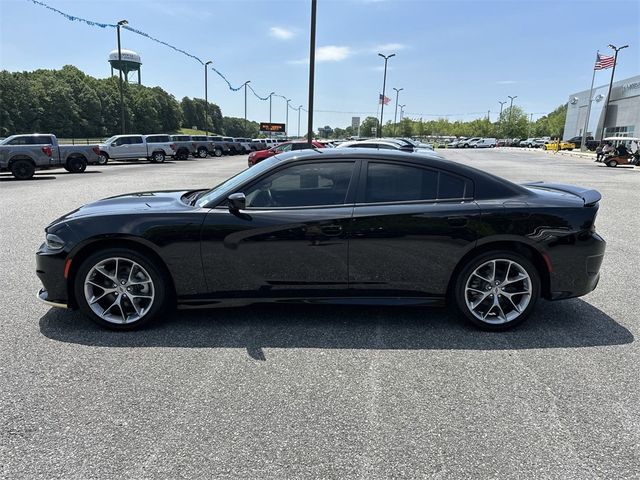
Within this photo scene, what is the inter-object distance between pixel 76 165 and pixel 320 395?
2201cm

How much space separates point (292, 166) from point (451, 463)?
2.60 m

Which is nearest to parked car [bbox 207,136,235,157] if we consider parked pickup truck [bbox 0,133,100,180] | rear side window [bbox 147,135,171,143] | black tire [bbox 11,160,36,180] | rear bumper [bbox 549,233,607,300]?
rear side window [bbox 147,135,171,143]

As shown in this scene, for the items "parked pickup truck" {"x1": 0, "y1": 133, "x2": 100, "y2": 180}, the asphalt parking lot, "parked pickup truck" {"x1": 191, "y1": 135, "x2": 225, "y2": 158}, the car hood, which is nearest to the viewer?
the asphalt parking lot

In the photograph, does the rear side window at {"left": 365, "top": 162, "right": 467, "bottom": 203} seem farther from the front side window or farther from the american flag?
the american flag

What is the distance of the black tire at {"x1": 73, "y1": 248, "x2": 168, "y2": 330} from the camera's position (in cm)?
386

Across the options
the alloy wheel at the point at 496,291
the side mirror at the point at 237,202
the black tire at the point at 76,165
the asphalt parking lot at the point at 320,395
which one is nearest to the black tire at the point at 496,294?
the alloy wheel at the point at 496,291

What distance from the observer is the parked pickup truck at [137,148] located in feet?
97.0

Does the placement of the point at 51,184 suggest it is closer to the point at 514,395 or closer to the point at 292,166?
the point at 292,166

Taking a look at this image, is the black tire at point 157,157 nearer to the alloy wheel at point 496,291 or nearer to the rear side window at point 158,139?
the rear side window at point 158,139

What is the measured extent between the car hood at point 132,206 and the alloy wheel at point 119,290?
1.49 ft

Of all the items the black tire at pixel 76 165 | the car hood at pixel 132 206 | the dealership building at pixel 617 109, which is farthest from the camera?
the dealership building at pixel 617 109

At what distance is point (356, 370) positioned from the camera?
10.9 ft

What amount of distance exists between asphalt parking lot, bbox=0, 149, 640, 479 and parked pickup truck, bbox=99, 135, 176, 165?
2763 centimetres

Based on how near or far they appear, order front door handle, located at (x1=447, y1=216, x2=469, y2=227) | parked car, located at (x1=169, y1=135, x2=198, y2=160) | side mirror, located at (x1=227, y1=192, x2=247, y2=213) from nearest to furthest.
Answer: side mirror, located at (x1=227, y1=192, x2=247, y2=213) → front door handle, located at (x1=447, y1=216, x2=469, y2=227) → parked car, located at (x1=169, y1=135, x2=198, y2=160)
